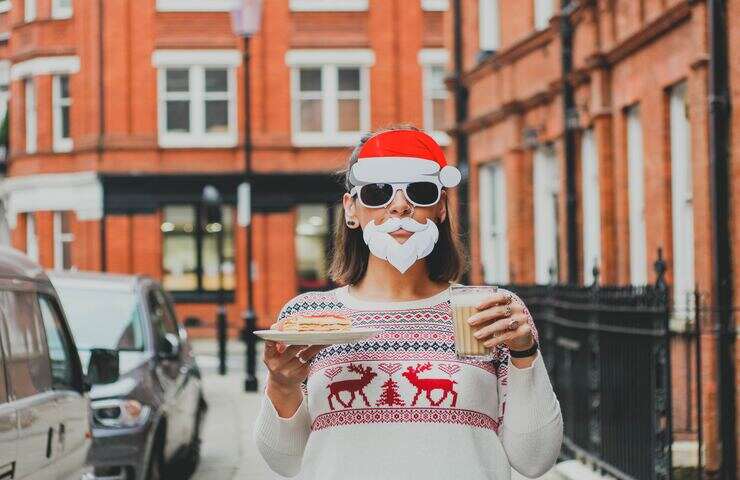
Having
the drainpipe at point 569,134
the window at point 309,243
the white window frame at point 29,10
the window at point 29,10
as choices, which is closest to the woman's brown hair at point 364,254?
the drainpipe at point 569,134

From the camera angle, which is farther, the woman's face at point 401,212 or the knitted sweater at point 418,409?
the woman's face at point 401,212

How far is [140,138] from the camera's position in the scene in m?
42.0

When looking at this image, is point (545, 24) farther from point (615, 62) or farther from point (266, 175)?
point (266, 175)

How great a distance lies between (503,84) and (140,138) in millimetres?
20032

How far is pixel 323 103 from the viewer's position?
42.7 metres

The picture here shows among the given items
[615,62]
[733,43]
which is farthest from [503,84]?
[733,43]

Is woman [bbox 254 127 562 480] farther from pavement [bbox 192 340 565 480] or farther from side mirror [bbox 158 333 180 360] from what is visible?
side mirror [bbox 158 333 180 360]

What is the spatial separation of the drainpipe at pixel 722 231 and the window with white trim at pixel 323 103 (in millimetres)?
32813

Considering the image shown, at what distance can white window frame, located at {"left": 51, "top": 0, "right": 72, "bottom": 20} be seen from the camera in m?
43.6

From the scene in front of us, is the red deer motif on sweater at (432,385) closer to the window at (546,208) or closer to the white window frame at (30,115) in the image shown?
the window at (546,208)

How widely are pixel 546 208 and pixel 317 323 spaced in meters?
18.4

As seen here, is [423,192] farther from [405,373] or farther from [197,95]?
[197,95]

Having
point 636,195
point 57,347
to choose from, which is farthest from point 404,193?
point 636,195

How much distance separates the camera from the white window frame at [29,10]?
146ft
